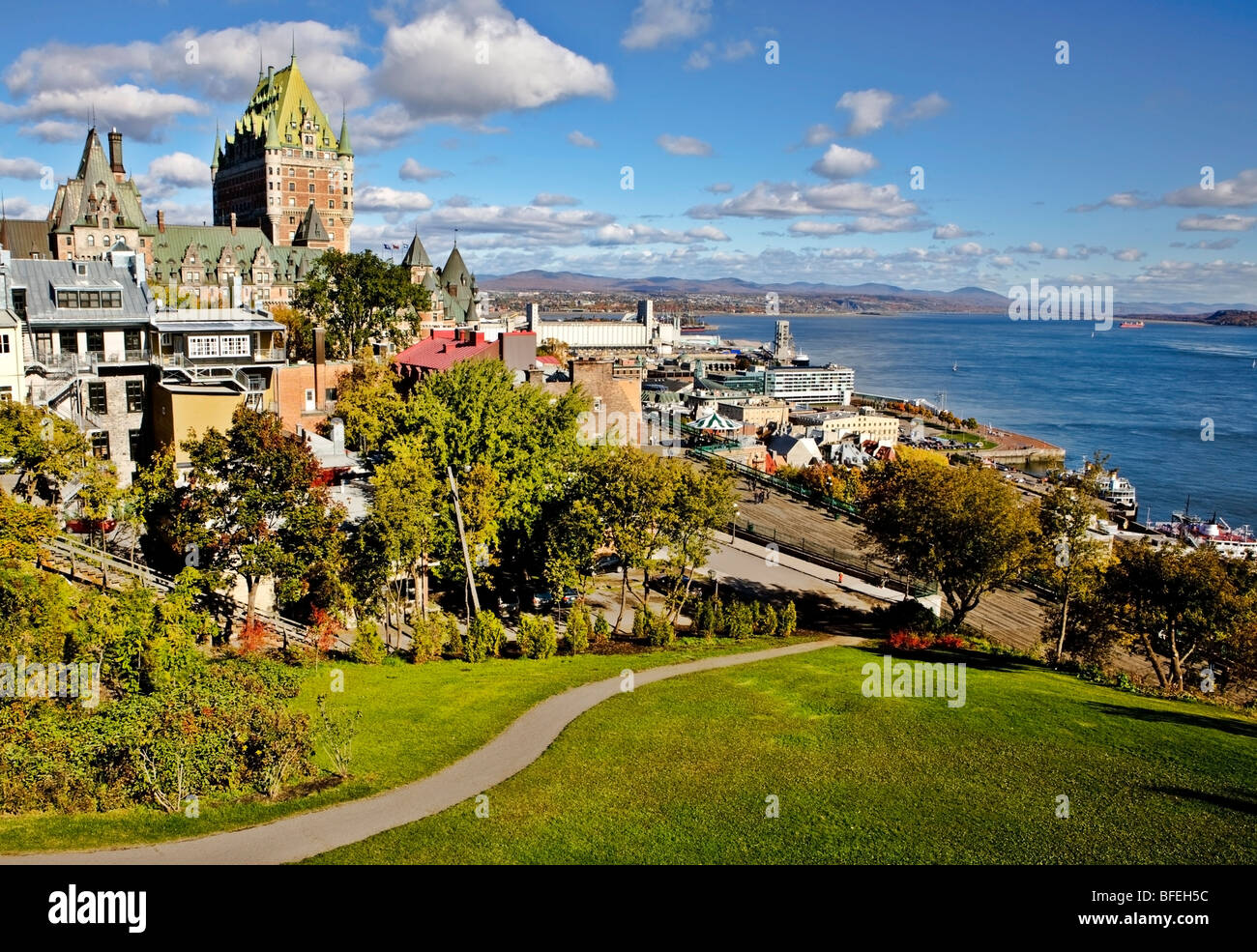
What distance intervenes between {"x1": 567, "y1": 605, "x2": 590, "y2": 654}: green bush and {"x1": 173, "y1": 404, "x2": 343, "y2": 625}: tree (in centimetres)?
748

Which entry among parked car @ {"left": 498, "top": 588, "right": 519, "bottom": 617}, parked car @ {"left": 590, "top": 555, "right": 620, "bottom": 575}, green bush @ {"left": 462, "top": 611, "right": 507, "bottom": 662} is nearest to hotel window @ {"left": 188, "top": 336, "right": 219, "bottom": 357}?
parked car @ {"left": 498, "top": 588, "right": 519, "bottom": 617}

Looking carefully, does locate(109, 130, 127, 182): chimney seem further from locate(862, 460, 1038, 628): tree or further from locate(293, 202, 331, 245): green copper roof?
locate(862, 460, 1038, 628): tree

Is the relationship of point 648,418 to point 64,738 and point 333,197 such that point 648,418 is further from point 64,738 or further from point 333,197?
point 333,197

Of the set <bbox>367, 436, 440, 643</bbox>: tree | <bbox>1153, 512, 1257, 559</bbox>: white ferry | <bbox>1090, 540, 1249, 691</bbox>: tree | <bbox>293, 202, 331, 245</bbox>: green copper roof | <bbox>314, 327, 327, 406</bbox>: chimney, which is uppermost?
<bbox>293, 202, 331, 245</bbox>: green copper roof

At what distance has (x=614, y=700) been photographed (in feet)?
74.6

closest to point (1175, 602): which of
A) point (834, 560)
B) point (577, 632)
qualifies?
point (577, 632)

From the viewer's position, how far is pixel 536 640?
27656 mm

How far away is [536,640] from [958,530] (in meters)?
15.4

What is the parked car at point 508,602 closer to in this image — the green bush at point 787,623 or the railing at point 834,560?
the green bush at point 787,623

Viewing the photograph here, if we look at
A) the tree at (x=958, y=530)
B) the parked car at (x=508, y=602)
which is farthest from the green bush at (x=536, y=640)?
the tree at (x=958, y=530)

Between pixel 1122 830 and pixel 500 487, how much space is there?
2216 centimetres

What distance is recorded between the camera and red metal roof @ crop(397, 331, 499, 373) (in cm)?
5488

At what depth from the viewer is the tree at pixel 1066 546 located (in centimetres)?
2988
